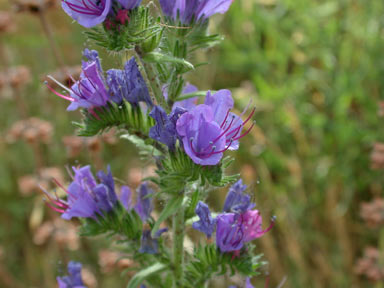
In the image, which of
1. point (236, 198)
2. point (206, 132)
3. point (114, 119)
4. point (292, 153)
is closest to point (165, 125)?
point (206, 132)

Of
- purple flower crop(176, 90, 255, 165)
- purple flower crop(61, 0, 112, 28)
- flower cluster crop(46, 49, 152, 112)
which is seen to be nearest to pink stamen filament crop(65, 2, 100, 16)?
purple flower crop(61, 0, 112, 28)

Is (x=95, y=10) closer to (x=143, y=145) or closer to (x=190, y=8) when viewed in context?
(x=190, y=8)

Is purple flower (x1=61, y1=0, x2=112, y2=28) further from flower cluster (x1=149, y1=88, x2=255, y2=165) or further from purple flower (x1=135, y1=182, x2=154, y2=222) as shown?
purple flower (x1=135, y1=182, x2=154, y2=222)

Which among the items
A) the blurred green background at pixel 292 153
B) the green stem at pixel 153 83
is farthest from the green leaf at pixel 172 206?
the blurred green background at pixel 292 153

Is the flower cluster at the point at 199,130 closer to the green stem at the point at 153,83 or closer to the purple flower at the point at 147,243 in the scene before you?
the green stem at the point at 153,83

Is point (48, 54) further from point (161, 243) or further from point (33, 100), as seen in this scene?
point (161, 243)

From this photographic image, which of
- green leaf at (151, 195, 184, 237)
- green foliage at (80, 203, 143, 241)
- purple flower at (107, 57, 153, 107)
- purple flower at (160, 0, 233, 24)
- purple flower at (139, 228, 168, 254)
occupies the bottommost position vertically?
purple flower at (139, 228, 168, 254)

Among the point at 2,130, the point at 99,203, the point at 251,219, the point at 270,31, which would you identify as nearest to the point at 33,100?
the point at 2,130

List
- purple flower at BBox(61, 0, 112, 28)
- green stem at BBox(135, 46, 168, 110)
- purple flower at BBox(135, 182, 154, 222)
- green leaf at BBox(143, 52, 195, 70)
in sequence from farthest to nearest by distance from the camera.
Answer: purple flower at BBox(135, 182, 154, 222), green stem at BBox(135, 46, 168, 110), green leaf at BBox(143, 52, 195, 70), purple flower at BBox(61, 0, 112, 28)
